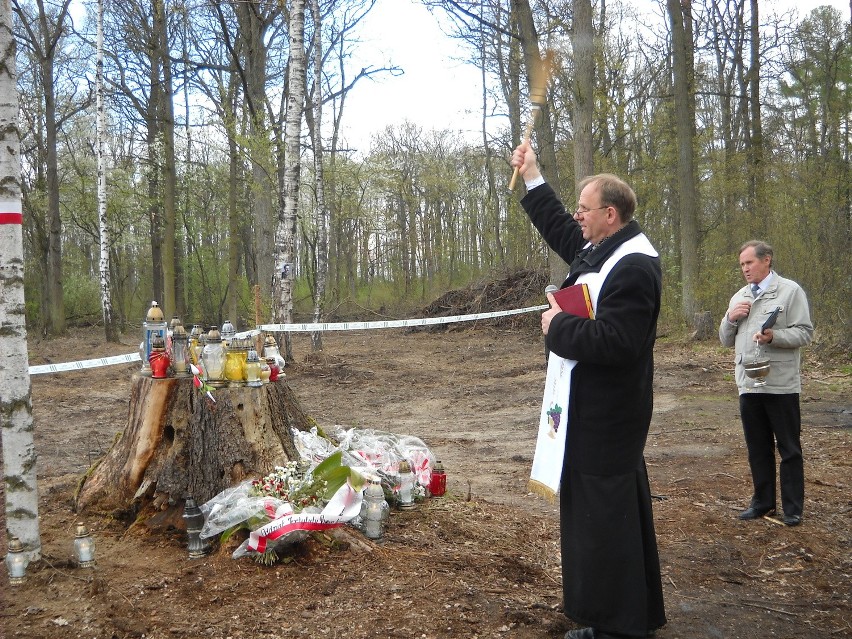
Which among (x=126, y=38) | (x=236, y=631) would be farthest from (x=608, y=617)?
(x=126, y=38)

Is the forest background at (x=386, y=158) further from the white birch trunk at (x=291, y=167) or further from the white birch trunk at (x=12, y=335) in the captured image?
the white birch trunk at (x=12, y=335)

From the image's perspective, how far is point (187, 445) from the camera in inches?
181

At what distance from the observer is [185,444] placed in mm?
4598

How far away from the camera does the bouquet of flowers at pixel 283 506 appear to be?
3.89 meters

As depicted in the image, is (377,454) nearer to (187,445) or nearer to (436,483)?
(436,483)

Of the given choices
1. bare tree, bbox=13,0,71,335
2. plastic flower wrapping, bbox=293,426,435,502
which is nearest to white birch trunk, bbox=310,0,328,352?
bare tree, bbox=13,0,71,335

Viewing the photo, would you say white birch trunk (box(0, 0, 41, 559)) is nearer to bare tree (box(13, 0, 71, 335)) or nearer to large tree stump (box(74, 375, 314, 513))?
large tree stump (box(74, 375, 314, 513))

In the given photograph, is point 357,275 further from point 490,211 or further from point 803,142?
point 803,142

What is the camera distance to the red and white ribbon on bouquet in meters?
3.86

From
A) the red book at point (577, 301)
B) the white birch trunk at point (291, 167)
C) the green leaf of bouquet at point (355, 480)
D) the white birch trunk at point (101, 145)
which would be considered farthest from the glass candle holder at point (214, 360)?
the white birch trunk at point (101, 145)

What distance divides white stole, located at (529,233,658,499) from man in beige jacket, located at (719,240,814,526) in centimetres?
230

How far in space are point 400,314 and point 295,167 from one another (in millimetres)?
16753

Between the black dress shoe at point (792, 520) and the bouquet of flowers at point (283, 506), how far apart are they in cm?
299

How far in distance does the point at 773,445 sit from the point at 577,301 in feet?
9.32
